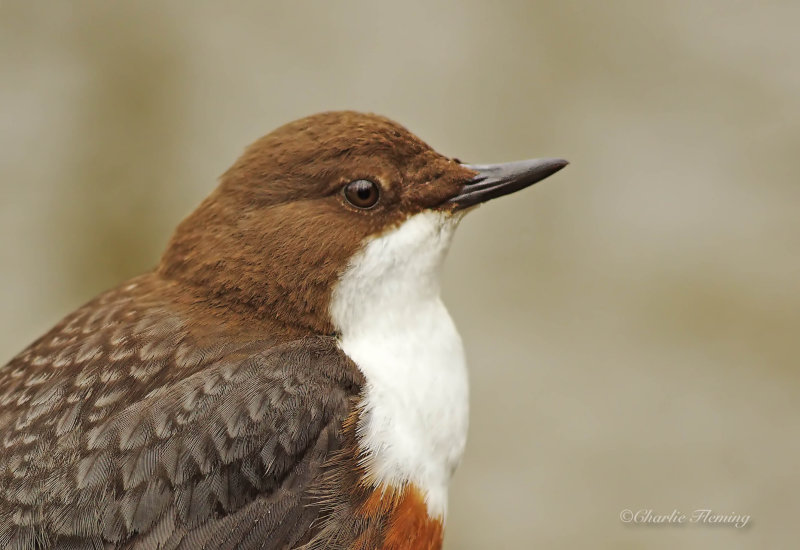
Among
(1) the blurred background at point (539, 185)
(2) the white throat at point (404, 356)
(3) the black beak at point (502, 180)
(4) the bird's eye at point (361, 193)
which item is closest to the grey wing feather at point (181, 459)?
(2) the white throat at point (404, 356)

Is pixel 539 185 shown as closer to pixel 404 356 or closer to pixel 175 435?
pixel 404 356

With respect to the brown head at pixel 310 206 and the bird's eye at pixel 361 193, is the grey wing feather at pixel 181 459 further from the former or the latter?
the bird's eye at pixel 361 193

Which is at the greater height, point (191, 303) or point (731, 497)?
point (191, 303)

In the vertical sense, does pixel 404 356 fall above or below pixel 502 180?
below

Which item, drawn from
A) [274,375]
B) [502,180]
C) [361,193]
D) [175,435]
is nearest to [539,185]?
[502,180]

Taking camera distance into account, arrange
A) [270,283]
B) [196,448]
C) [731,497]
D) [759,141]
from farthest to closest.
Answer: [759,141], [731,497], [270,283], [196,448]

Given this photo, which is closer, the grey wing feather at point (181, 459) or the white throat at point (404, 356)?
the grey wing feather at point (181, 459)

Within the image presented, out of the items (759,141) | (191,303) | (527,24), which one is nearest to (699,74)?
(759,141)

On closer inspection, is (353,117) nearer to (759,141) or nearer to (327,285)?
(327,285)
